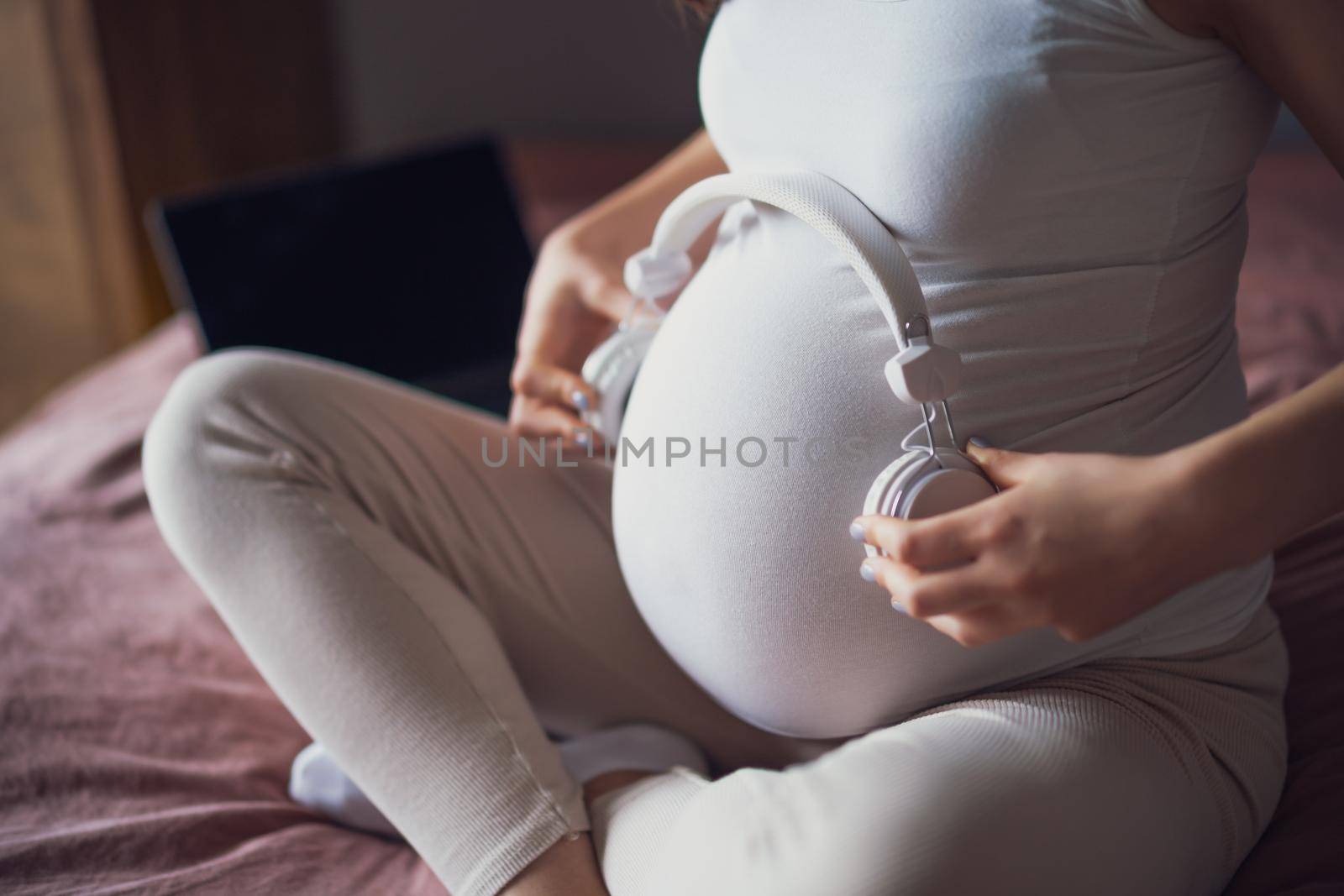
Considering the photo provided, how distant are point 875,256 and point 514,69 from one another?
6.69 ft

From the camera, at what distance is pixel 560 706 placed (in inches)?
27.6

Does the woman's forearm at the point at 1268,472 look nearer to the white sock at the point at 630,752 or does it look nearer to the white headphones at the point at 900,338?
the white headphones at the point at 900,338

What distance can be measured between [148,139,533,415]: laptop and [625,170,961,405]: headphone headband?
2.30 ft

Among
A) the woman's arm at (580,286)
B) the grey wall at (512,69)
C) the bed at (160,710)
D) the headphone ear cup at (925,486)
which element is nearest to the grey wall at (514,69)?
the grey wall at (512,69)

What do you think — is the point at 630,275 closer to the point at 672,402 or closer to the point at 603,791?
the point at 672,402

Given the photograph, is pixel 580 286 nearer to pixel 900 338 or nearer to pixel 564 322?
pixel 564 322

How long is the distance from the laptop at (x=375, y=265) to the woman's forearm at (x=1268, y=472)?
0.86 metres

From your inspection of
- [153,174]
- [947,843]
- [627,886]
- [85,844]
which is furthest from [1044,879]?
[153,174]

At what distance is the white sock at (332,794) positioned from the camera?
0.67 m

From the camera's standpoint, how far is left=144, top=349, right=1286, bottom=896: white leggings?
0.47m

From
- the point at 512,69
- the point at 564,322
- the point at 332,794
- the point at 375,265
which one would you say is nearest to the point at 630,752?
the point at 332,794

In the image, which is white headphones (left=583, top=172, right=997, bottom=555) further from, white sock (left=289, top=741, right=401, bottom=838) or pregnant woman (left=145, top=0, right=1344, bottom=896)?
white sock (left=289, top=741, right=401, bottom=838)

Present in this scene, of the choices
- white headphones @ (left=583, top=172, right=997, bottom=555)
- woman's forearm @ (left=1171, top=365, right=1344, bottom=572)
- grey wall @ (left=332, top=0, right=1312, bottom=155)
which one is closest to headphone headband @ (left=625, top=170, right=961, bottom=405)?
white headphones @ (left=583, top=172, right=997, bottom=555)

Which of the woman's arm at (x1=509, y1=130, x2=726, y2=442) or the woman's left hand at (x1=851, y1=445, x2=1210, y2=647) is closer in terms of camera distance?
the woman's left hand at (x1=851, y1=445, x2=1210, y2=647)
